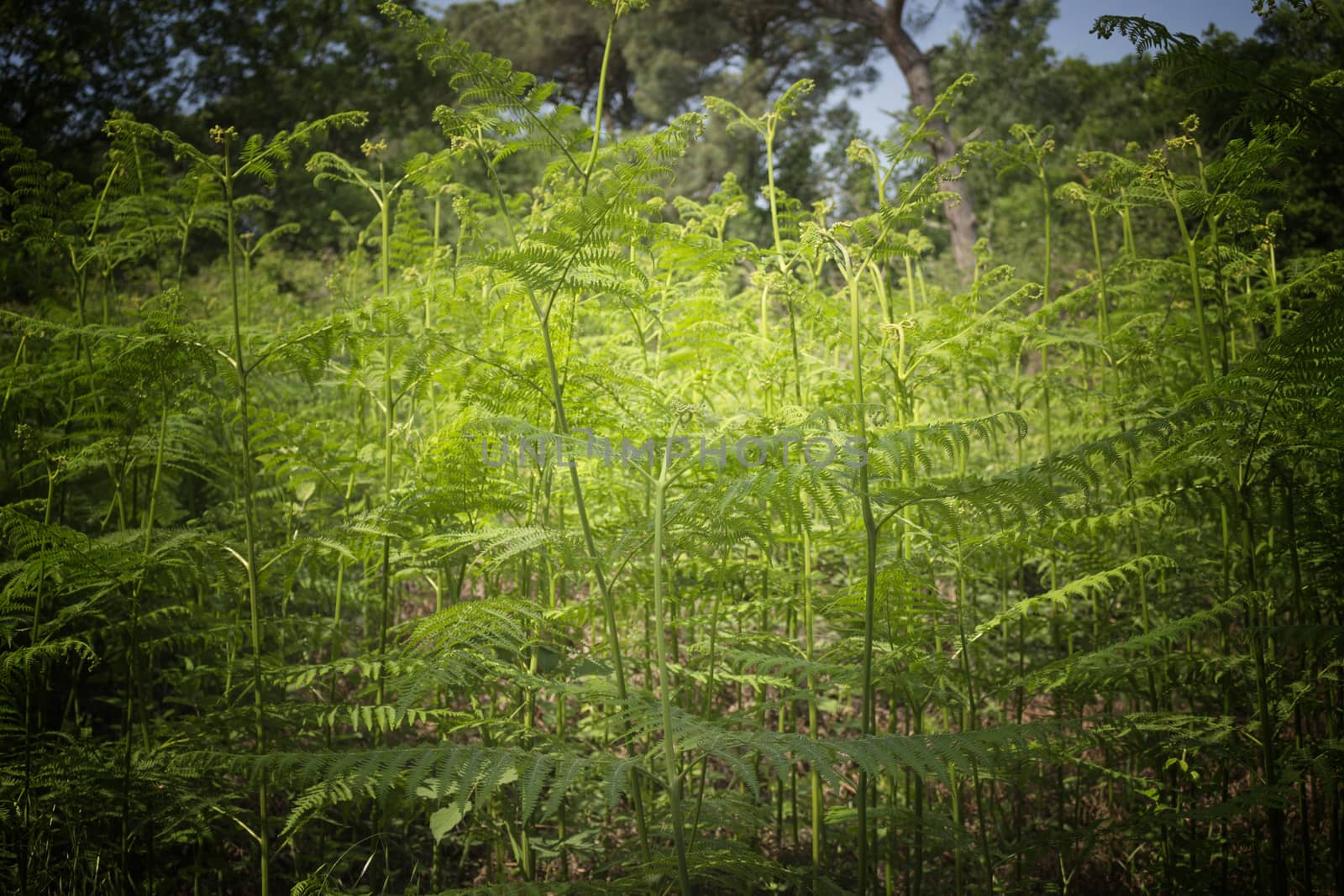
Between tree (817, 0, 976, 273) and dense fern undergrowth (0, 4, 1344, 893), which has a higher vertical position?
tree (817, 0, 976, 273)

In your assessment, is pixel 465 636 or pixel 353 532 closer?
pixel 465 636

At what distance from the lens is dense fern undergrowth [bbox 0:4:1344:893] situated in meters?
1.61

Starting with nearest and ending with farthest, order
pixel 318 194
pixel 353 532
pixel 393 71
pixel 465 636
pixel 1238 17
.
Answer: pixel 465 636 < pixel 353 532 < pixel 1238 17 < pixel 318 194 < pixel 393 71

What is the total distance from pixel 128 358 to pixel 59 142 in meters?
9.57

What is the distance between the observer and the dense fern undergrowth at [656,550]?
63.5 inches

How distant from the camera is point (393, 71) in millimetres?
13352

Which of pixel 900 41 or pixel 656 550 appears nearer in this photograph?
pixel 656 550

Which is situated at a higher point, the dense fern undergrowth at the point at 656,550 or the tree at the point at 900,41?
the tree at the point at 900,41

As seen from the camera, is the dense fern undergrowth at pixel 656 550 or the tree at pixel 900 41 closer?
the dense fern undergrowth at pixel 656 550

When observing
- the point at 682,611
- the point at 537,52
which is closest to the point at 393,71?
the point at 537,52

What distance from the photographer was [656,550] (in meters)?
1.39

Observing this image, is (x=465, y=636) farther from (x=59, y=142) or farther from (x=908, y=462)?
(x=59, y=142)

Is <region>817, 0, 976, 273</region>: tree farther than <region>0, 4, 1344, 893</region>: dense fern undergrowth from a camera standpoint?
Yes

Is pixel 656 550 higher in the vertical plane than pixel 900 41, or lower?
lower
